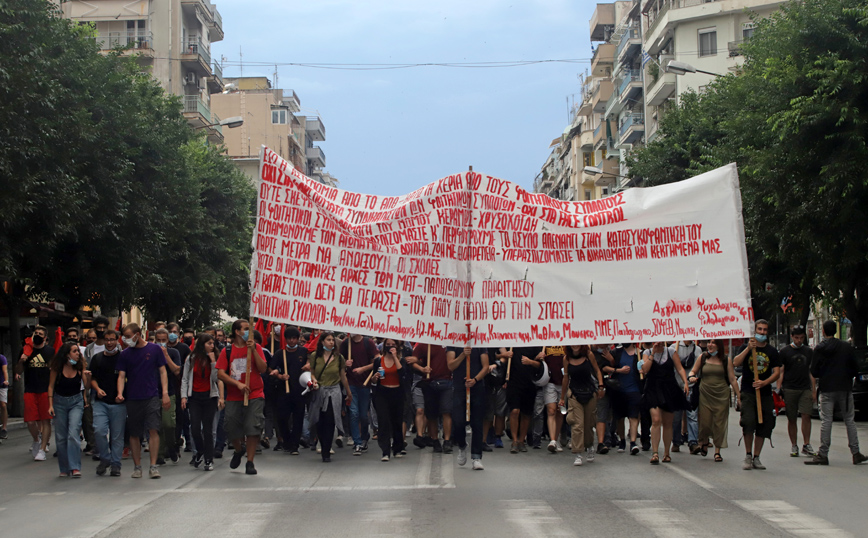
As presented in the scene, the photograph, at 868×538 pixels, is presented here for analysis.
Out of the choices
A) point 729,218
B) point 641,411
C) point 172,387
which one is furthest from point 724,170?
point 172,387

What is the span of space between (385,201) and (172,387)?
203 inches

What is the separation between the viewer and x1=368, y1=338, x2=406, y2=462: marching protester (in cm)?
1419

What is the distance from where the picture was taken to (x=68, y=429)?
13.0 m

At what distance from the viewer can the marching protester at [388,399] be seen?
14.2 meters

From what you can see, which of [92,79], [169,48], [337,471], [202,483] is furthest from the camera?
[169,48]

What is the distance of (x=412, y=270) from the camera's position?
34.9 ft

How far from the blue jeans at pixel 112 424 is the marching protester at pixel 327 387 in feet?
8.53

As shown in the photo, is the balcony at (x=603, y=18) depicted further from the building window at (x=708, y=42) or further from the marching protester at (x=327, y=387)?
the marching protester at (x=327, y=387)

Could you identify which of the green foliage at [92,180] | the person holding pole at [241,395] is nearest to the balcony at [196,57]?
the green foliage at [92,180]

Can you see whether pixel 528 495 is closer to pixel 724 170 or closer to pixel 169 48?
pixel 724 170

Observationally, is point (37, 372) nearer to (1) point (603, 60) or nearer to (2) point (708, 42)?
(2) point (708, 42)

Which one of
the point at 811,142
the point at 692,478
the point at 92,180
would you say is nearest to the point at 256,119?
the point at 92,180

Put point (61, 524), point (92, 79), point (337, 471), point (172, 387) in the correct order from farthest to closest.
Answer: point (92, 79) < point (172, 387) < point (337, 471) < point (61, 524)

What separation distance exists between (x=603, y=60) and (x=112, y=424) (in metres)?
75.1
